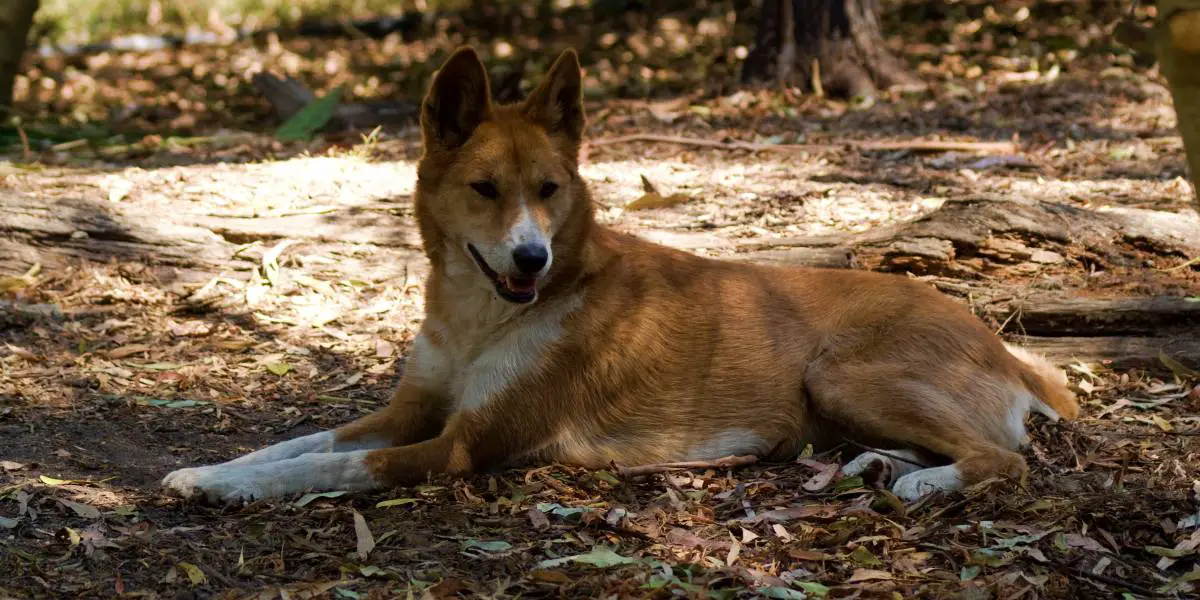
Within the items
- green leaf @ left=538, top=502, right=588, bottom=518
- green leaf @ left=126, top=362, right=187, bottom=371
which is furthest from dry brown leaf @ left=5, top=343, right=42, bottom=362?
green leaf @ left=538, top=502, right=588, bottom=518

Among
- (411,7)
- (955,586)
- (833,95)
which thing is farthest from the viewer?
(411,7)

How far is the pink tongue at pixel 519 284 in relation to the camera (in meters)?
4.52

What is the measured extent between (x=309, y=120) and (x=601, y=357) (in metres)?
5.74

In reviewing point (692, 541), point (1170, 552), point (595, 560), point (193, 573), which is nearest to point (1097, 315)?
point (1170, 552)

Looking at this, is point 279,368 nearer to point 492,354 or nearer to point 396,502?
point 492,354

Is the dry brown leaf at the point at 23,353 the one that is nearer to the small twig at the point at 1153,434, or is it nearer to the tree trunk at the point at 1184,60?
the small twig at the point at 1153,434

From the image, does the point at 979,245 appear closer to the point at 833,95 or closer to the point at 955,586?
the point at 955,586

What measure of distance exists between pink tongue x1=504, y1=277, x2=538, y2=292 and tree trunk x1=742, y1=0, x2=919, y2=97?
6.42 m

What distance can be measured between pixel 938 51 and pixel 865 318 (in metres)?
7.84

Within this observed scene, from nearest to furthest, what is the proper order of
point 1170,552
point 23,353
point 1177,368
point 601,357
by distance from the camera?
point 1170,552 < point 601,357 < point 1177,368 < point 23,353

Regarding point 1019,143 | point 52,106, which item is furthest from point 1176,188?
point 52,106

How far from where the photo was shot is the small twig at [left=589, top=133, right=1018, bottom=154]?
8312mm

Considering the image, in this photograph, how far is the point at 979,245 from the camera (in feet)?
19.8

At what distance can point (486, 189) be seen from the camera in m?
4.59
